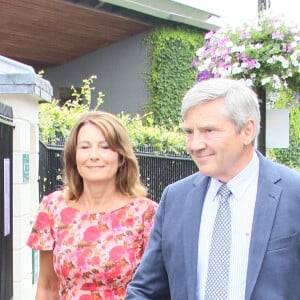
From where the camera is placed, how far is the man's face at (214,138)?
221cm

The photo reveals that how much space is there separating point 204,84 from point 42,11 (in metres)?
15.2

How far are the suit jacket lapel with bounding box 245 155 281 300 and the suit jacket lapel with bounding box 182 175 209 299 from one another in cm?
20

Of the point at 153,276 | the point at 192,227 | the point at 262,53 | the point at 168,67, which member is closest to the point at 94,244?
the point at 153,276

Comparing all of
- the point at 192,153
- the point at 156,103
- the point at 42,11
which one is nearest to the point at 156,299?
the point at 192,153

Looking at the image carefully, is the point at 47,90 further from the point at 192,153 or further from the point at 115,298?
the point at 192,153

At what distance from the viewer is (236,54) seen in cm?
829

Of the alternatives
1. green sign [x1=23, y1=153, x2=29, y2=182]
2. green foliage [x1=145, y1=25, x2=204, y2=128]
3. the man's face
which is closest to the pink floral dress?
the man's face

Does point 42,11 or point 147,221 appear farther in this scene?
point 42,11

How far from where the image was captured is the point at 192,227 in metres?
2.30

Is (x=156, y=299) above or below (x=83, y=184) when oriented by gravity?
below

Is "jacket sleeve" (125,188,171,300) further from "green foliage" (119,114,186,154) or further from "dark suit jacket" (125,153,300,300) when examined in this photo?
"green foliage" (119,114,186,154)

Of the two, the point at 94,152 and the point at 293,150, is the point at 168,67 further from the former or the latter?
the point at 94,152

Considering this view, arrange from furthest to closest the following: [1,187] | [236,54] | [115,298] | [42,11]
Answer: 1. [42,11]
2. [236,54]
3. [1,187]
4. [115,298]

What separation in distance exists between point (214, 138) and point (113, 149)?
111 cm
